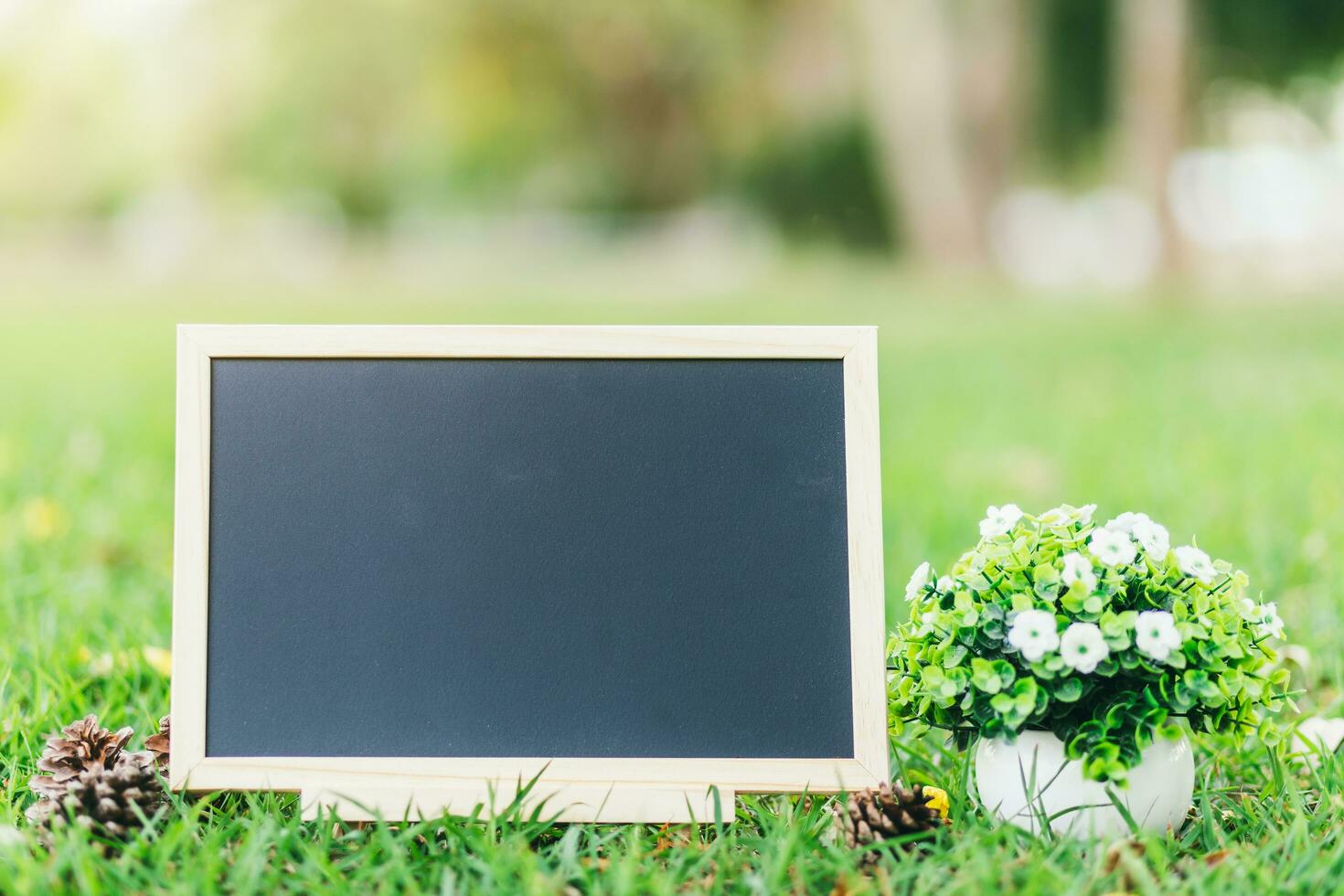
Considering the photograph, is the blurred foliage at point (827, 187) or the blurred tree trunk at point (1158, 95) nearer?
the blurred tree trunk at point (1158, 95)

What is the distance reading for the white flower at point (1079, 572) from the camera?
1.33m

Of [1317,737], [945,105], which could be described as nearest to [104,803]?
[1317,737]

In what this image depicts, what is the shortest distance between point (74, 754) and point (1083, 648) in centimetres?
115

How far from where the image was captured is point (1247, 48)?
9336 mm

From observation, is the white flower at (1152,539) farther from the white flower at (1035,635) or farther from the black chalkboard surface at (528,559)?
the black chalkboard surface at (528,559)

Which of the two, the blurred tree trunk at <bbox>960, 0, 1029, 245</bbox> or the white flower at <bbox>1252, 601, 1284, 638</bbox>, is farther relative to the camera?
the blurred tree trunk at <bbox>960, 0, 1029, 245</bbox>

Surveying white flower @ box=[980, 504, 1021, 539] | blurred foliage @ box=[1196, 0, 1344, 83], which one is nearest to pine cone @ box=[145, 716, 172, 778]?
white flower @ box=[980, 504, 1021, 539]

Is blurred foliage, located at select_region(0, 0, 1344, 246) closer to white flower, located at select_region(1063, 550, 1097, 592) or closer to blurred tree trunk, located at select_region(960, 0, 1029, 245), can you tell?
blurred tree trunk, located at select_region(960, 0, 1029, 245)

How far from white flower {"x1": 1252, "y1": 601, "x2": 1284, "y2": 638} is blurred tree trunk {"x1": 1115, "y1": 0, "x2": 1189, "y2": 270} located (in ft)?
23.4

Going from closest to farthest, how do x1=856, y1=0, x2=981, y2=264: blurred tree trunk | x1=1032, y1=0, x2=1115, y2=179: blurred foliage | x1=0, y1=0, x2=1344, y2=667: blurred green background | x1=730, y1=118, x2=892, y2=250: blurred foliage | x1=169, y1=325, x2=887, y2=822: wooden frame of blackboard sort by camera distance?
x1=169, y1=325, x2=887, y2=822: wooden frame of blackboard → x1=0, y1=0, x2=1344, y2=667: blurred green background → x1=856, y1=0, x2=981, y2=264: blurred tree trunk → x1=1032, y1=0, x2=1115, y2=179: blurred foliage → x1=730, y1=118, x2=892, y2=250: blurred foliage

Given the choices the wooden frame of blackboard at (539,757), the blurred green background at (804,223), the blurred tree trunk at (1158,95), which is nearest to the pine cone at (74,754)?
the wooden frame of blackboard at (539,757)

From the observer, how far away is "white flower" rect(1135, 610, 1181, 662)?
1.29 metres

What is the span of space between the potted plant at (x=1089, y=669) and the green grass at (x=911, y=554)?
57 mm

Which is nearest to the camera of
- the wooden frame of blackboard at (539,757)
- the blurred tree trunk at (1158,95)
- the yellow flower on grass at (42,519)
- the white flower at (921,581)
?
the wooden frame of blackboard at (539,757)
